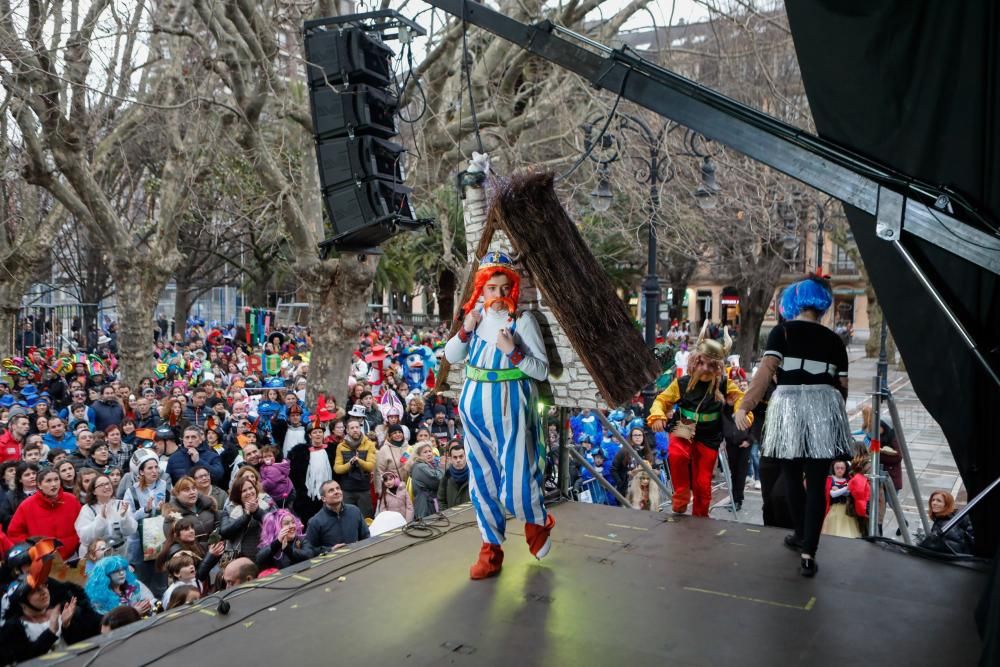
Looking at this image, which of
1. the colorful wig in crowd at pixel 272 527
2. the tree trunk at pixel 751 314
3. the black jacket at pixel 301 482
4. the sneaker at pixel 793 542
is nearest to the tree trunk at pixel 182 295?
the tree trunk at pixel 751 314

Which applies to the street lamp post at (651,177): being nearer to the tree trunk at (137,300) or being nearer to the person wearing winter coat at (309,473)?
the person wearing winter coat at (309,473)

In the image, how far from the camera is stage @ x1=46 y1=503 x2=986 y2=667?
140 inches

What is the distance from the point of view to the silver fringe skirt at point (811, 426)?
4430 mm

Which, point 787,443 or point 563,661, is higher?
point 787,443

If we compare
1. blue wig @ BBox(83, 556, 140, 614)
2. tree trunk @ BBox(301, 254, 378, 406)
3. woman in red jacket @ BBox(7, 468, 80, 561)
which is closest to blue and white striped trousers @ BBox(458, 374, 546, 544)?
blue wig @ BBox(83, 556, 140, 614)

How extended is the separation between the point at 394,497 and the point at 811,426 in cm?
419

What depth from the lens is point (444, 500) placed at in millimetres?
6938

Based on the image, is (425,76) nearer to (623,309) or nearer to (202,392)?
(202,392)

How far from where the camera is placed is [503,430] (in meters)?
4.53

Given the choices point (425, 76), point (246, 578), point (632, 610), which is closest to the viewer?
point (632, 610)

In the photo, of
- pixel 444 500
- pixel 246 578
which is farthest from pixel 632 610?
pixel 444 500

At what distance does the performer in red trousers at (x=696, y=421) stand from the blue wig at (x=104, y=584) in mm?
3763

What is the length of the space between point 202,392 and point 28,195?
924cm

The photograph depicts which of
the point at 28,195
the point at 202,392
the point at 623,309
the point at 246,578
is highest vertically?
the point at 28,195
